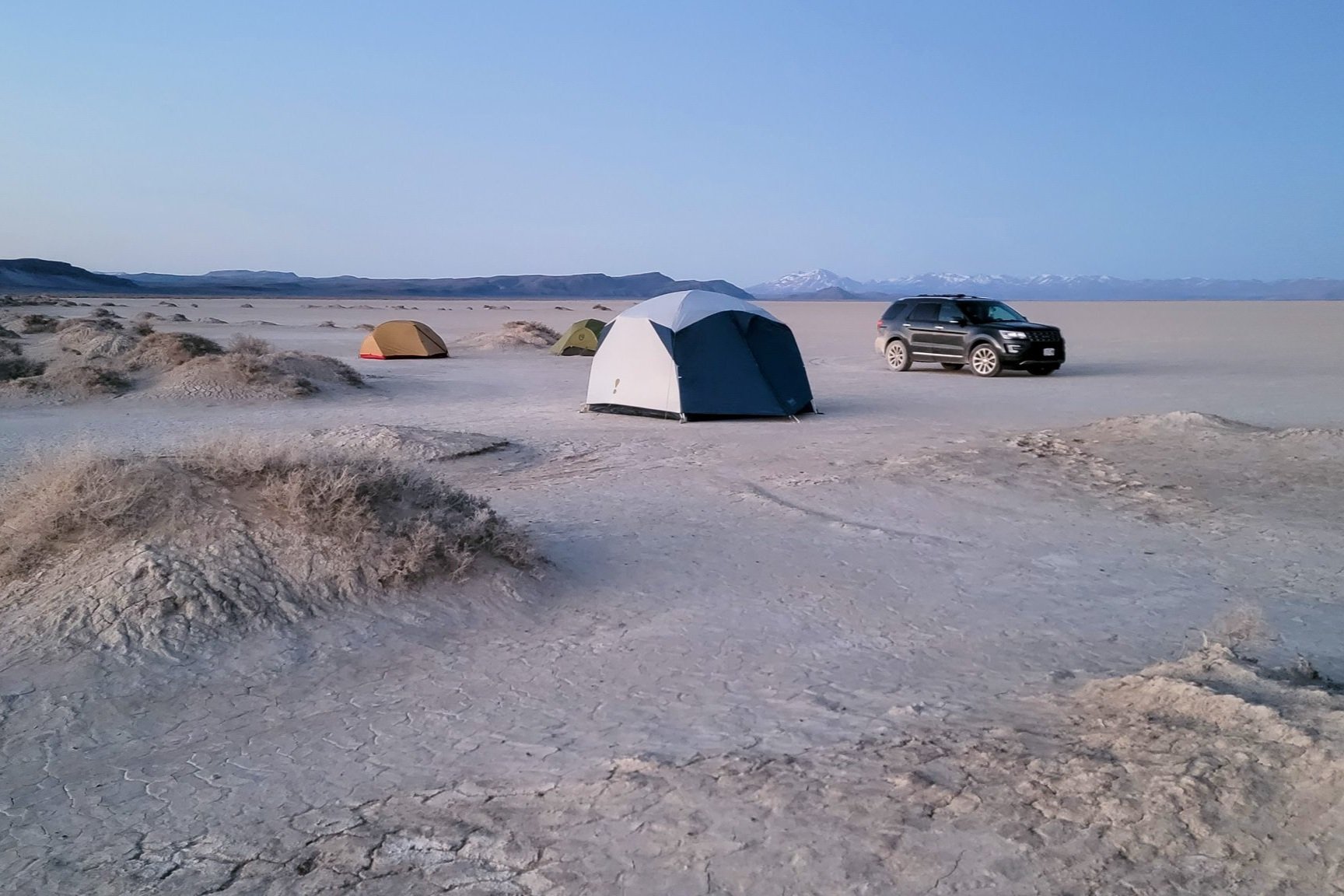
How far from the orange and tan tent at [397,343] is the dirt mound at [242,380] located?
833 centimetres

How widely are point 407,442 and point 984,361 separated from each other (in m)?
15.4

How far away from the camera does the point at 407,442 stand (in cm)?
1254

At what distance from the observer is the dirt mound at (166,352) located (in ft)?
66.6

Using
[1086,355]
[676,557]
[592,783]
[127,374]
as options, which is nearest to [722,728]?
[592,783]

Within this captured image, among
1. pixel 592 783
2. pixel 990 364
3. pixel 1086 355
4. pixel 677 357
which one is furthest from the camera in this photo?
pixel 1086 355

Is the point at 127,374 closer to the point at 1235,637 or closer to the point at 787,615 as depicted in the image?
the point at 787,615

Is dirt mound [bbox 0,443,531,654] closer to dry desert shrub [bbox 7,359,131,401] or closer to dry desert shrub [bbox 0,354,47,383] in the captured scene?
dry desert shrub [bbox 7,359,131,401]

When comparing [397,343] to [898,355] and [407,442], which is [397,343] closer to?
[898,355]

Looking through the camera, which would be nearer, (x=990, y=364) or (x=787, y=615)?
(x=787, y=615)

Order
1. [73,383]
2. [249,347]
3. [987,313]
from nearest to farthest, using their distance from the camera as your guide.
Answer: [73,383], [249,347], [987,313]

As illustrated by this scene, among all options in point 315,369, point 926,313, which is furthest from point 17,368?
point 926,313

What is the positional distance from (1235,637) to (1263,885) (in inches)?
124

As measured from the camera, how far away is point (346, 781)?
15.2 ft

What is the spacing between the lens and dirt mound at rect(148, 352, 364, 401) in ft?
61.0
